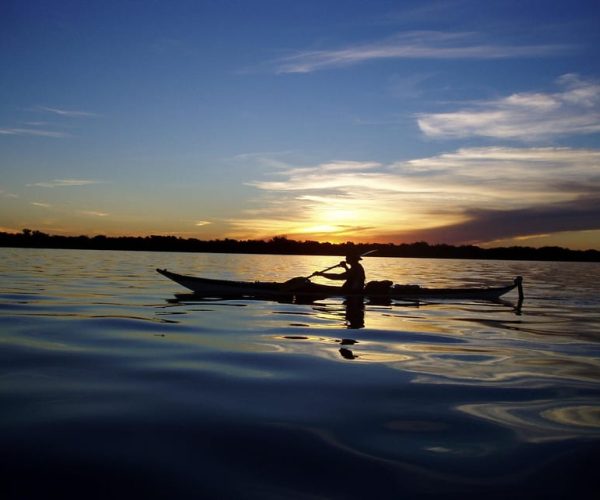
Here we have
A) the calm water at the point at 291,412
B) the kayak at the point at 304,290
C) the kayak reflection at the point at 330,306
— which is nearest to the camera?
the calm water at the point at 291,412

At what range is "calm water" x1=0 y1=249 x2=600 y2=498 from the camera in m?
4.47

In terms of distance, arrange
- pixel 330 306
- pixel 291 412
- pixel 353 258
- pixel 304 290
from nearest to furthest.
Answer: pixel 291 412
pixel 330 306
pixel 353 258
pixel 304 290

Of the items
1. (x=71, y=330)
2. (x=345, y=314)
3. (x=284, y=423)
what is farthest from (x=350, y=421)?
(x=345, y=314)

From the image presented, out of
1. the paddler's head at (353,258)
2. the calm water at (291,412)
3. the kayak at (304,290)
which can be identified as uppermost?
the paddler's head at (353,258)

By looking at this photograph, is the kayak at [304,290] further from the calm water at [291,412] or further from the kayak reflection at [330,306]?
the calm water at [291,412]

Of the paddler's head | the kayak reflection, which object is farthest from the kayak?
the paddler's head

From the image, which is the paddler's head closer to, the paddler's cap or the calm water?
the paddler's cap

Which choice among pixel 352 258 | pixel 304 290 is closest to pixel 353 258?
pixel 352 258

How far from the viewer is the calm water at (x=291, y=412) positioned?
14.7 ft

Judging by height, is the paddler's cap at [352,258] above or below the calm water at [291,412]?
above

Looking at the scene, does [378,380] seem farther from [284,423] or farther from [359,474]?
[359,474]

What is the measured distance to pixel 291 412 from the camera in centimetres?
636

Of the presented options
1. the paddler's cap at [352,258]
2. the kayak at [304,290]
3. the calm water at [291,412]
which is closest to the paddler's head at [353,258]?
the paddler's cap at [352,258]

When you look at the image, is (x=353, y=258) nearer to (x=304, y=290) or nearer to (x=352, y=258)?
(x=352, y=258)
